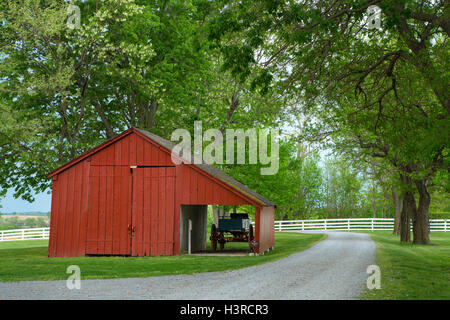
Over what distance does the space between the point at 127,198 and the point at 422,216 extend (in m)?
18.7

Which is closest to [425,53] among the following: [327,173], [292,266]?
[292,266]

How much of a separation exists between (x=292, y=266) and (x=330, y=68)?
6446mm

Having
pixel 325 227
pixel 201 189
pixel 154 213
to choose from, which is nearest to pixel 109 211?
pixel 154 213

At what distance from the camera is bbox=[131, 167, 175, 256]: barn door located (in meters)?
18.4

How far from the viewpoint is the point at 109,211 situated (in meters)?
18.6

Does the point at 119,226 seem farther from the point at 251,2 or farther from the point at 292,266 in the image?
the point at 251,2

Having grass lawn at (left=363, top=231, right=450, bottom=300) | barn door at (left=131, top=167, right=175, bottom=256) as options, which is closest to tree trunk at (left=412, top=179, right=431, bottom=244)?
grass lawn at (left=363, top=231, right=450, bottom=300)

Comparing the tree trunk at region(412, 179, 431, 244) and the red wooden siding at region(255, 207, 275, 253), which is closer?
the red wooden siding at region(255, 207, 275, 253)

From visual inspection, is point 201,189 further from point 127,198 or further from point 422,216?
point 422,216

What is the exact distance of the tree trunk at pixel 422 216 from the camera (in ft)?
90.8

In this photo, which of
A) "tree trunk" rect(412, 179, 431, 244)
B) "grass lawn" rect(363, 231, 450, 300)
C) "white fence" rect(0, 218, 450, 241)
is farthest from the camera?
"white fence" rect(0, 218, 450, 241)

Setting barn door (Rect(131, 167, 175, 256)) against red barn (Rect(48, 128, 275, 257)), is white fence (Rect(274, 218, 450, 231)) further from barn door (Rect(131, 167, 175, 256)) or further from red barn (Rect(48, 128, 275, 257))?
barn door (Rect(131, 167, 175, 256))

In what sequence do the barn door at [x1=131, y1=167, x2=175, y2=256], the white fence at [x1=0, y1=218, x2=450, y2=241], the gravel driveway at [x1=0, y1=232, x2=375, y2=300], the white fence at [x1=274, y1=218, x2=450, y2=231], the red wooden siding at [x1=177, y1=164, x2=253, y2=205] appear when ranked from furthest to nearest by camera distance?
the white fence at [x1=274, y1=218, x2=450, y2=231]
the white fence at [x1=0, y1=218, x2=450, y2=241]
the barn door at [x1=131, y1=167, x2=175, y2=256]
the red wooden siding at [x1=177, y1=164, x2=253, y2=205]
the gravel driveway at [x1=0, y1=232, x2=375, y2=300]

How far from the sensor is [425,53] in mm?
12094
